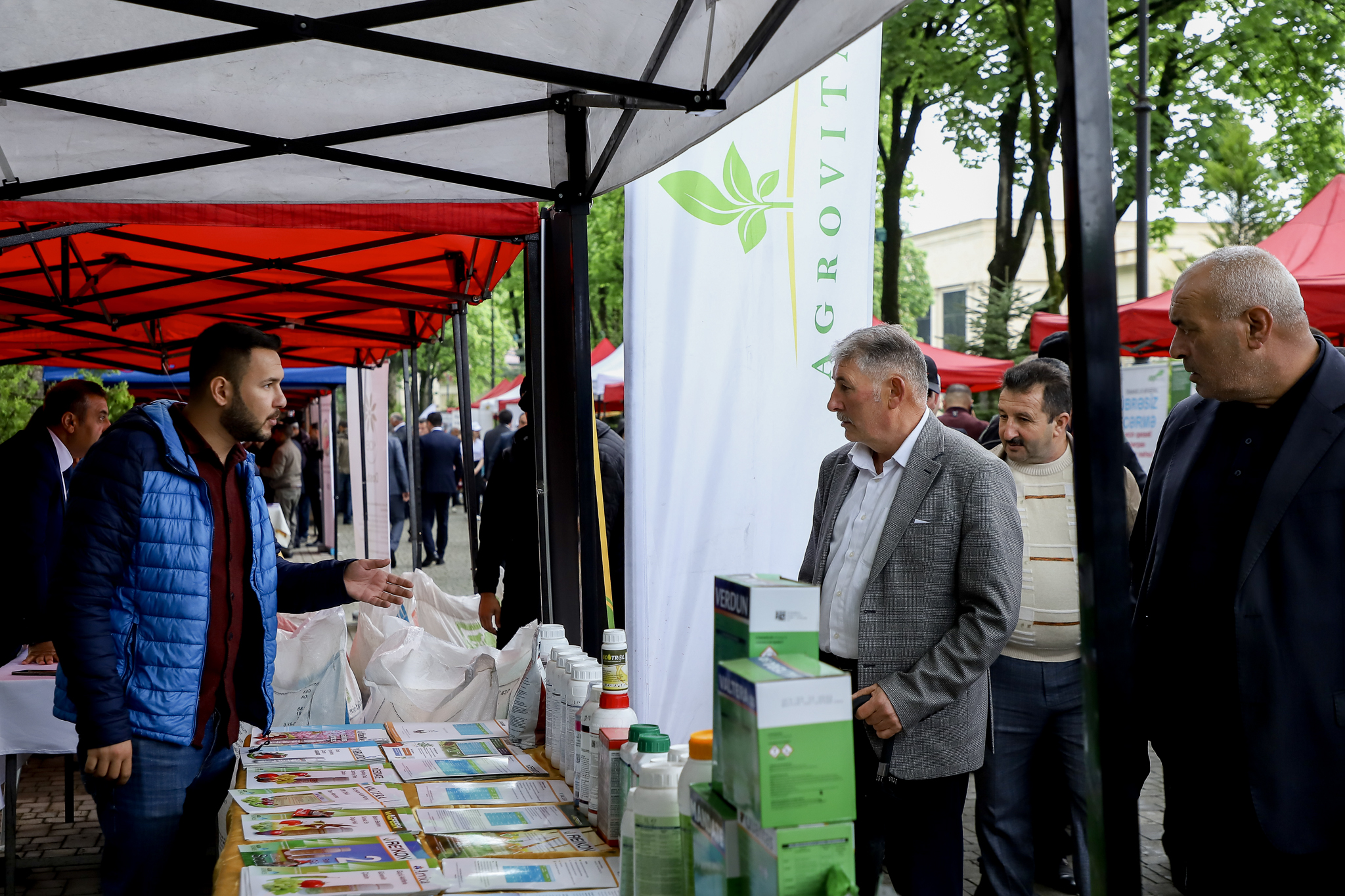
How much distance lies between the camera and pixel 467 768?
2.80 m

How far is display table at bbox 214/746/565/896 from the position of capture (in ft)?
6.55

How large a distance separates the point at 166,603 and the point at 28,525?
2.35 meters

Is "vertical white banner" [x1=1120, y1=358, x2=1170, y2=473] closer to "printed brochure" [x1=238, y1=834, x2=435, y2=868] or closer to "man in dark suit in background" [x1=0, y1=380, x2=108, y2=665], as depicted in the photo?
"man in dark suit in background" [x1=0, y1=380, x2=108, y2=665]

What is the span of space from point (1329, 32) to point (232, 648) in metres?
17.0

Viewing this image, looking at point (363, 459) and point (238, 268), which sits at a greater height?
point (238, 268)

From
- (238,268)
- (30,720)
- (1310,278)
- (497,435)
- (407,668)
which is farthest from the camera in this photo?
(497,435)

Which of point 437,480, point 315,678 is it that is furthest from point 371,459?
point 315,678

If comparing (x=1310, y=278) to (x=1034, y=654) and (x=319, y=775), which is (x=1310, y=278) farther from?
(x=319, y=775)

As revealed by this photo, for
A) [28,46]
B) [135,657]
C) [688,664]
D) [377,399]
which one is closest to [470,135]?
[28,46]

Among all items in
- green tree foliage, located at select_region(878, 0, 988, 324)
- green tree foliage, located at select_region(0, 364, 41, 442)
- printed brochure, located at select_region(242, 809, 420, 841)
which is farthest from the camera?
green tree foliage, located at select_region(878, 0, 988, 324)

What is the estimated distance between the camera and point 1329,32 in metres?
14.7

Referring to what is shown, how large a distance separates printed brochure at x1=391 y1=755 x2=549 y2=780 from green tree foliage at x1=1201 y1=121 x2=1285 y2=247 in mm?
13788

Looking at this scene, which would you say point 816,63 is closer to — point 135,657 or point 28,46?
point 28,46

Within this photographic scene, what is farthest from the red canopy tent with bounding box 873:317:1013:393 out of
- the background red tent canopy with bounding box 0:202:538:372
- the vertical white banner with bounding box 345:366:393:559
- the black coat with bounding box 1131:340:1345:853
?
the black coat with bounding box 1131:340:1345:853
